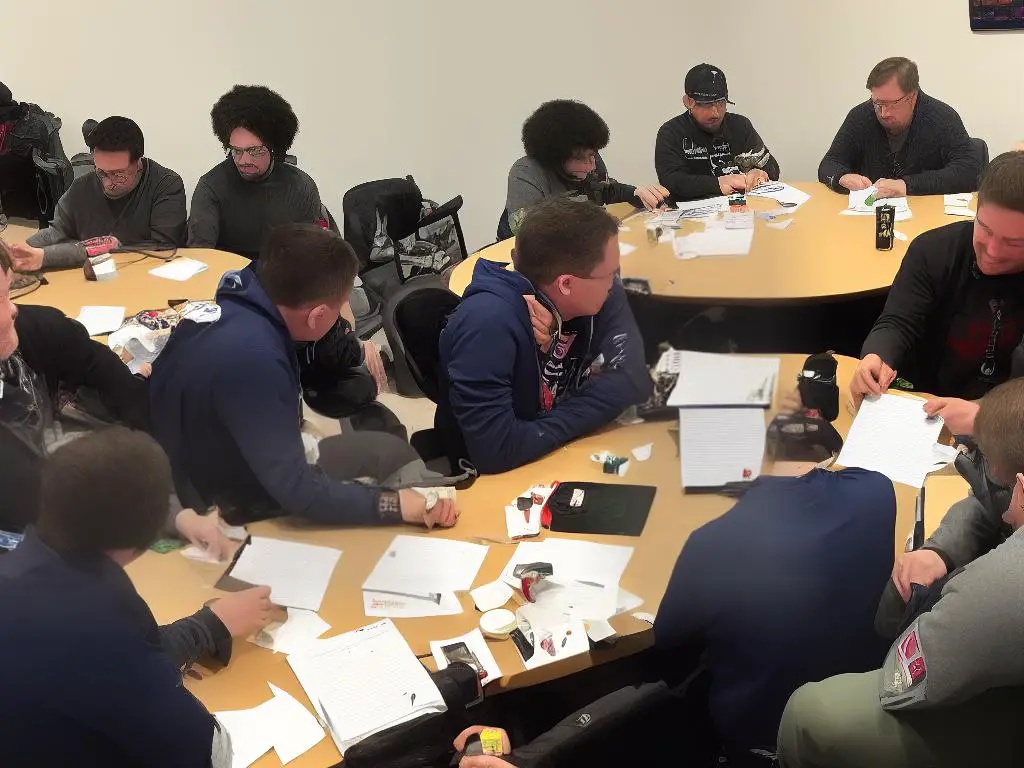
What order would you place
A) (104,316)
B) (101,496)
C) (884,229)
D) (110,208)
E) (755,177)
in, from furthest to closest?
1. (110,208)
2. (884,229)
3. (755,177)
4. (104,316)
5. (101,496)

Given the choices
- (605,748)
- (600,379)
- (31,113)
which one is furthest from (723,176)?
(31,113)

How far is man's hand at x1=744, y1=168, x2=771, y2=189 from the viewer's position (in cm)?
282

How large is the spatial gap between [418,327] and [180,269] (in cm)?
121

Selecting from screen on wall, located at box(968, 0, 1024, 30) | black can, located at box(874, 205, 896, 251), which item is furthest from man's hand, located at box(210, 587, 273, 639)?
screen on wall, located at box(968, 0, 1024, 30)

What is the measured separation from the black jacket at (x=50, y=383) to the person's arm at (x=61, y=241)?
2399 millimetres

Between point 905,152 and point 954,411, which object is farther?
point 905,152

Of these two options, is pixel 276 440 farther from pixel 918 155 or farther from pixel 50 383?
pixel 918 155

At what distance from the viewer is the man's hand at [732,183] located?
223 cm

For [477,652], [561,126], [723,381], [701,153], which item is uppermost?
[561,126]

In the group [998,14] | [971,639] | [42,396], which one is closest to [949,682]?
[971,639]

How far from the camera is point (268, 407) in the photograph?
107 cm

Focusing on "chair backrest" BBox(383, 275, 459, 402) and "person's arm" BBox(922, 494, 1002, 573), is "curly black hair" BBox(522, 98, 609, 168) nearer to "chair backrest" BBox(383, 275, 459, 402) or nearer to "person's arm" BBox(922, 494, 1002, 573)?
"chair backrest" BBox(383, 275, 459, 402)

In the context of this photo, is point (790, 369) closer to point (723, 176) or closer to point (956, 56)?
point (723, 176)

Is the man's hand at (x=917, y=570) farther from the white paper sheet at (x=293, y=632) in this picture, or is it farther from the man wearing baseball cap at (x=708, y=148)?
Result: the white paper sheet at (x=293, y=632)
